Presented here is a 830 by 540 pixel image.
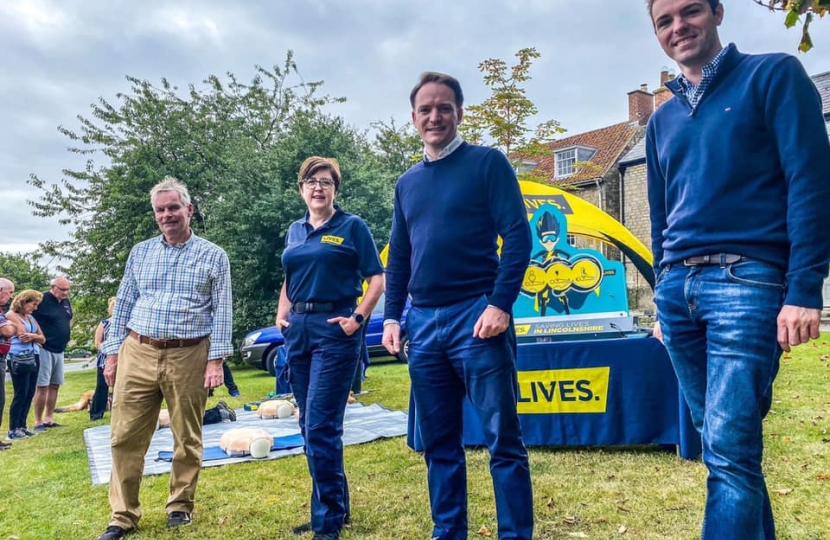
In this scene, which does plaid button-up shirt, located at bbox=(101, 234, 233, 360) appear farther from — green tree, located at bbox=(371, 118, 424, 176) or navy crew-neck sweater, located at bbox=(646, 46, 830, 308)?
green tree, located at bbox=(371, 118, 424, 176)

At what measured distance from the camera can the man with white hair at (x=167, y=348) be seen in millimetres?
3418

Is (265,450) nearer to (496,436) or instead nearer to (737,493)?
(496,436)

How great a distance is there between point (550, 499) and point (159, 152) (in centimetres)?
1696

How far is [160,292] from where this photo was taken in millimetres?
3453

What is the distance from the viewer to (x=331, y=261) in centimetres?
321

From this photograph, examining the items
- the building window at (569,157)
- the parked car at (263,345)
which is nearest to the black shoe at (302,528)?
the parked car at (263,345)

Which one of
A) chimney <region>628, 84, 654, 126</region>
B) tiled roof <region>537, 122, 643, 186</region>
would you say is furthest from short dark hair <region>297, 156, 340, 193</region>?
chimney <region>628, 84, 654, 126</region>

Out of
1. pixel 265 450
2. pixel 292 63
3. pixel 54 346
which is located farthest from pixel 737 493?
pixel 292 63

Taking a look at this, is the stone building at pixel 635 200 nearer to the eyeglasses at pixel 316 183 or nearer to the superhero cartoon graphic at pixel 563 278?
the superhero cartoon graphic at pixel 563 278

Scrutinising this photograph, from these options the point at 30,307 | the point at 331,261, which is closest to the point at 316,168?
the point at 331,261

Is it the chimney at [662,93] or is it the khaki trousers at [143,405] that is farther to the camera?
the chimney at [662,93]

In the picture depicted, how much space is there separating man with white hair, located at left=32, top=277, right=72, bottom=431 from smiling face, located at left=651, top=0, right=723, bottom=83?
7953 mm

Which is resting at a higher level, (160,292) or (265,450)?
(160,292)

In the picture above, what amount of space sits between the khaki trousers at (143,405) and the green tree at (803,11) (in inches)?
124
